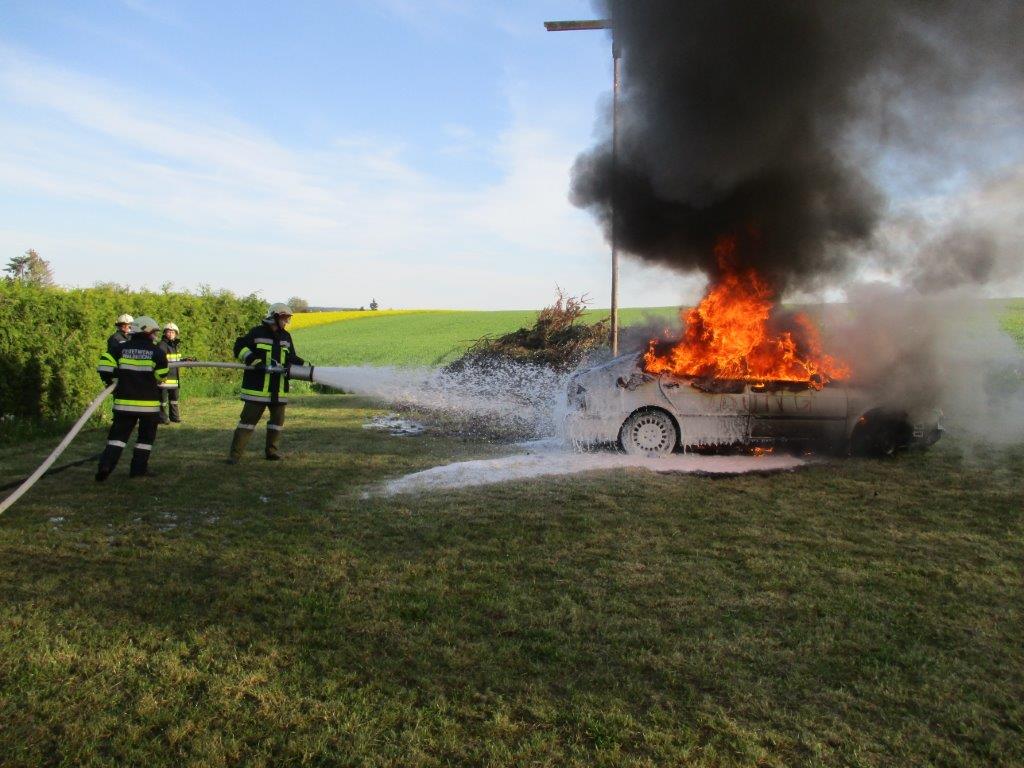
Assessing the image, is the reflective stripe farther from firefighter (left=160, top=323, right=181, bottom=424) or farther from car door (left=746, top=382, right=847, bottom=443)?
car door (left=746, top=382, right=847, bottom=443)

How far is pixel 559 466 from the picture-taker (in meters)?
7.97

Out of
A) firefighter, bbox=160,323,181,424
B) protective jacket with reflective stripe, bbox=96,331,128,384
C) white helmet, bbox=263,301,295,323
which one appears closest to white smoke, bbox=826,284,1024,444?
white helmet, bbox=263,301,295,323

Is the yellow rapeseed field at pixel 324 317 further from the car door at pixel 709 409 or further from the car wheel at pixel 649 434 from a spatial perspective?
the car door at pixel 709 409

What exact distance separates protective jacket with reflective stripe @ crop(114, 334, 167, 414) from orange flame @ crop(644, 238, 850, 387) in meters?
5.52

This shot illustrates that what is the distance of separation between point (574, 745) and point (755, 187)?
8101 millimetres

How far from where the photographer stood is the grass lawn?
273 centimetres

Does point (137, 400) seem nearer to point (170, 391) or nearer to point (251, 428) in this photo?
point (251, 428)

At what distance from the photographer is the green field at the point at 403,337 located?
87.8ft

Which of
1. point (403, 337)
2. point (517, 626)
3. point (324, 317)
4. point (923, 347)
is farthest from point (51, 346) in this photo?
point (324, 317)

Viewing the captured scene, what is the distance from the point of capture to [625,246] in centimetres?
1099

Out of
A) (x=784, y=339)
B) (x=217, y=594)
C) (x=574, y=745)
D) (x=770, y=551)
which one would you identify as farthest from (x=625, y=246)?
(x=574, y=745)

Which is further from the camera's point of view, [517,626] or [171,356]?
[171,356]

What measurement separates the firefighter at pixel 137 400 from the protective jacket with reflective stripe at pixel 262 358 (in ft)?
3.13

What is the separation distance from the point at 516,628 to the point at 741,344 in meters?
5.82
